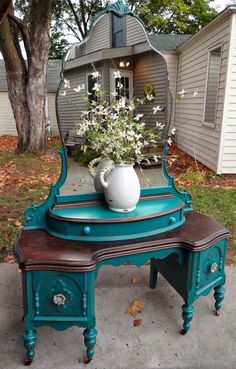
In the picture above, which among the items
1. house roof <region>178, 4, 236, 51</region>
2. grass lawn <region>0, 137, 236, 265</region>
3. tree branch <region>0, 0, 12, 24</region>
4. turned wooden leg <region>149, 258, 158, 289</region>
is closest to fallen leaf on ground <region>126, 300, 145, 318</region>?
turned wooden leg <region>149, 258, 158, 289</region>

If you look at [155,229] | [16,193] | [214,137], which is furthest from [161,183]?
[214,137]

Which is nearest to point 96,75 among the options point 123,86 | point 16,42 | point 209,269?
point 123,86

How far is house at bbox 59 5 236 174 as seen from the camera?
1.79 meters

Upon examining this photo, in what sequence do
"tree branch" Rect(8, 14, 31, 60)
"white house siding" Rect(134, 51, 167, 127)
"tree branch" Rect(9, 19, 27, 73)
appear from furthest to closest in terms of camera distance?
"tree branch" Rect(9, 19, 27, 73) → "tree branch" Rect(8, 14, 31, 60) → "white house siding" Rect(134, 51, 167, 127)

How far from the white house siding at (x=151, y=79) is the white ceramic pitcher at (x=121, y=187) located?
1.55ft

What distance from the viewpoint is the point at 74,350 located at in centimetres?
175

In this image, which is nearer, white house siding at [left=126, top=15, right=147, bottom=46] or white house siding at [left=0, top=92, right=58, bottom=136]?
white house siding at [left=126, top=15, right=147, bottom=46]

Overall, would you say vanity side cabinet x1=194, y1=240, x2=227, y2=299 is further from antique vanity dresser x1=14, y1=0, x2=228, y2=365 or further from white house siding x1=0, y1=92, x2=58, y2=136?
white house siding x1=0, y1=92, x2=58, y2=136

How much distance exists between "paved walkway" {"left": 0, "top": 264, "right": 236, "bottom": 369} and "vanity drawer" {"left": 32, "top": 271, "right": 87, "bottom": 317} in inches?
14.8

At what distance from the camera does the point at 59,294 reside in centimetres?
150

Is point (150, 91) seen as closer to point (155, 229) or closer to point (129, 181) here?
point (129, 181)

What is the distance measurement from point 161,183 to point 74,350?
1192 millimetres

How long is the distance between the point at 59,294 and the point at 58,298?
0.02 metres

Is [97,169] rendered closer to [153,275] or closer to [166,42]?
[153,275]
